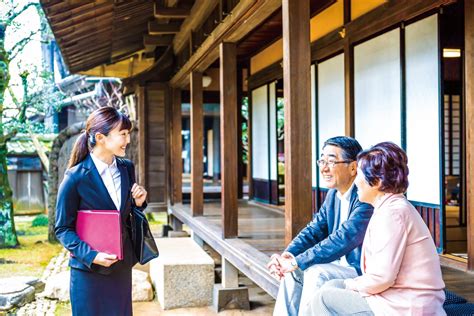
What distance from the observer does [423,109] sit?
4988 mm

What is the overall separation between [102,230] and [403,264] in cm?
126

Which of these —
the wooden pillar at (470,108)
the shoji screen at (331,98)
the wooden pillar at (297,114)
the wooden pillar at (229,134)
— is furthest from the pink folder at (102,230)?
the shoji screen at (331,98)

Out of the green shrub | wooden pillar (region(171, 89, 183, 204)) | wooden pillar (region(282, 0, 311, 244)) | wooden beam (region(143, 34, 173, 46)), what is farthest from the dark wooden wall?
wooden pillar (region(282, 0, 311, 244))

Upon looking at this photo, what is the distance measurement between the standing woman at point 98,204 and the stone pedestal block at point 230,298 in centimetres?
328

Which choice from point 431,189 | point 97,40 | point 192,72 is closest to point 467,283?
point 431,189

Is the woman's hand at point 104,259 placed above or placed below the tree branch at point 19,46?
below

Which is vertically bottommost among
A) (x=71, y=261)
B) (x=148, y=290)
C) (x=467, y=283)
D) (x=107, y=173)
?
(x=148, y=290)

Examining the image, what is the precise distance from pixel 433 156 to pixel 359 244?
92.3 inches

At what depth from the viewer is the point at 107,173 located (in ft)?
8.54

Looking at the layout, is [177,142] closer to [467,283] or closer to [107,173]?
[467,283]

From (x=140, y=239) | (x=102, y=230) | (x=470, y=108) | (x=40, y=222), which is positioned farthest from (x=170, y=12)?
(x=40, y=222)

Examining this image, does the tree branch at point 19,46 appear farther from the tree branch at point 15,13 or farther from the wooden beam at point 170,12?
the wooden beam at point 170,12

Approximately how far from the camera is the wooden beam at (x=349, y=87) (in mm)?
6172

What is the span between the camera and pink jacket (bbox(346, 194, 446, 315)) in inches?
84.1
